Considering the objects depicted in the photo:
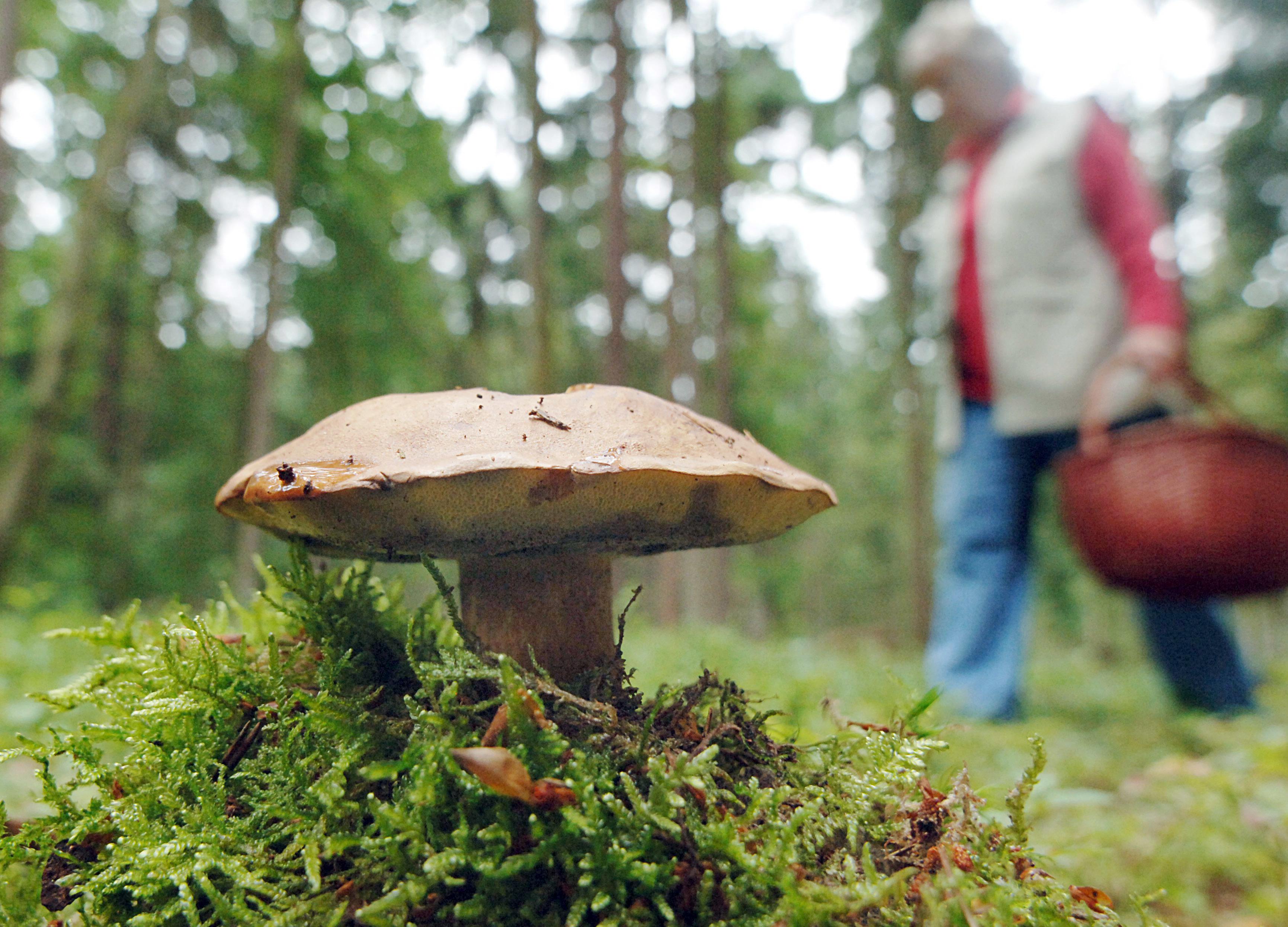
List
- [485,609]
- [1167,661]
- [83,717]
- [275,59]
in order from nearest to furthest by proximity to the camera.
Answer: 1. [485,609]
2. [83,717]
3. [1167,661]
4. [275,59]

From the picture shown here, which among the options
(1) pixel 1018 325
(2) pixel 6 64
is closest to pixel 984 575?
(1) pixel 1018 325

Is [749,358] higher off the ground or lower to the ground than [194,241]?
lower

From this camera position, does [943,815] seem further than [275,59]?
No

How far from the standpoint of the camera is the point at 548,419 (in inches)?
44.0

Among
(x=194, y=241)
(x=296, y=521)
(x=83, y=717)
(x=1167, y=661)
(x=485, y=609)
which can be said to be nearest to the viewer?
(x=296, y=521)

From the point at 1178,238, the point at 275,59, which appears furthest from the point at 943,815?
the point at 1178,238

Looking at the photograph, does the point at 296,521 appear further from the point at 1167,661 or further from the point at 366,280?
the point at 366,280

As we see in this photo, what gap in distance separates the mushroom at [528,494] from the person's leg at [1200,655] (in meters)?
3.01

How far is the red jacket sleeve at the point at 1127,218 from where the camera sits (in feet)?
10.0

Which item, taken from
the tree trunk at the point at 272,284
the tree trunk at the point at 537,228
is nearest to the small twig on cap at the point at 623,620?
the tree trunk at the point at 537,228

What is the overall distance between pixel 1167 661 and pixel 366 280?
8.95 meters

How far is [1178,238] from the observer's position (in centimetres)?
955

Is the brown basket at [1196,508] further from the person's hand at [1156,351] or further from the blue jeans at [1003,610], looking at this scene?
the blue jeans at [1003,610]

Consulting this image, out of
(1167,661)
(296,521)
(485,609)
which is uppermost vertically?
(296,521)
